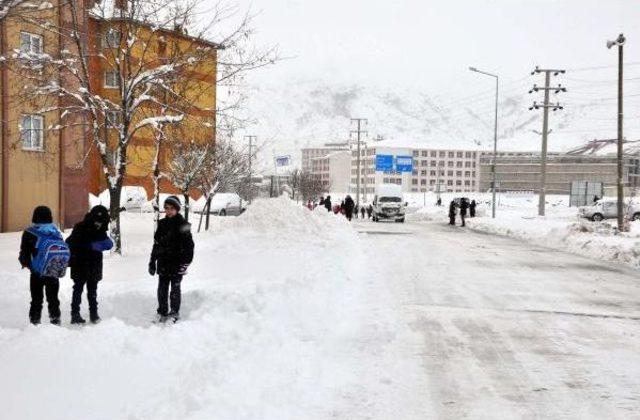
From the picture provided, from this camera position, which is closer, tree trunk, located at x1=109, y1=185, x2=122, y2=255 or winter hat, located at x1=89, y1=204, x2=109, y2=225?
winter hat, located at x1=89, y1=204, x2=109, y2=225

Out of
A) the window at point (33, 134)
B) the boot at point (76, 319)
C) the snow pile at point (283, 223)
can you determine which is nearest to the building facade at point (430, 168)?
the window at point (33, 134)

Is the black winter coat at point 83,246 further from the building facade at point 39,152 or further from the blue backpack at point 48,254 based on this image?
the building facade at point 39,152

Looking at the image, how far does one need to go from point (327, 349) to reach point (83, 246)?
3.16 metres

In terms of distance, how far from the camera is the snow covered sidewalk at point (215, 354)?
450 centimetres

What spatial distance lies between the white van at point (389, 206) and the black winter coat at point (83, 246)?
3550cm

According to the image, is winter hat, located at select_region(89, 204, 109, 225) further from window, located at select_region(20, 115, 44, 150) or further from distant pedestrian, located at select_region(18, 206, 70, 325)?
window, located at select_region(20, 115, 44, 150)

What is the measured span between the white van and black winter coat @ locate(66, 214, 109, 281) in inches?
1397

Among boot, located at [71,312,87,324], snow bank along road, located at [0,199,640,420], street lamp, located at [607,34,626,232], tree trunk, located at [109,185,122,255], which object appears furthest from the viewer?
street lamp, located at [607,34,626,232]

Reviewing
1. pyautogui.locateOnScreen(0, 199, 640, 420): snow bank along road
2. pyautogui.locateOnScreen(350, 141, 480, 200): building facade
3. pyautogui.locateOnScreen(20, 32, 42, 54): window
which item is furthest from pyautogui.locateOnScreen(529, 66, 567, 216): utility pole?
pyautogui.locateOnScreen(350, 141, 480, 200): building facade

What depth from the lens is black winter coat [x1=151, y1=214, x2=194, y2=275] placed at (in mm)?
7500

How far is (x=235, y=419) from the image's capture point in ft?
14.4

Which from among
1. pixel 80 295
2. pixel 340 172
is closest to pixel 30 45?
pixel 80 295

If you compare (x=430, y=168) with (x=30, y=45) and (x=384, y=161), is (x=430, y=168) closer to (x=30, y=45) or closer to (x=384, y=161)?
(x=384, y=161)

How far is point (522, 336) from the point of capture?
24.7 feet
